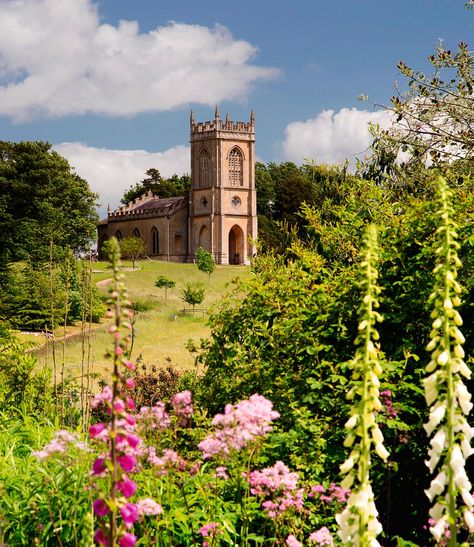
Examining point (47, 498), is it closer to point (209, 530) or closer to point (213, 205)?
point (209, 530)

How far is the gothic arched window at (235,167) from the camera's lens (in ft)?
274

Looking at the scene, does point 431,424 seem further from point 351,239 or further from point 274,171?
point 274,171

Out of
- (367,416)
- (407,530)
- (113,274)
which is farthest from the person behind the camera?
(407,530)

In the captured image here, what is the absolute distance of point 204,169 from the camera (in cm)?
8481

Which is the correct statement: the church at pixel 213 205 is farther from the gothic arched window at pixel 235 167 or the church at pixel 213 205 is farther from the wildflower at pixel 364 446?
the wildflower at pixel 364 446

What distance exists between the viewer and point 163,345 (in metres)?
27.6

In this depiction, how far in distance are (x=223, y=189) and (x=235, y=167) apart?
3370mm

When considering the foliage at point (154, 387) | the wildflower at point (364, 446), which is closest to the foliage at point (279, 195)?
the foliage at point (154, 387)

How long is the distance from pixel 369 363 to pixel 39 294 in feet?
81.6

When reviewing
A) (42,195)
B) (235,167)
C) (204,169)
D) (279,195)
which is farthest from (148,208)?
(42,195)

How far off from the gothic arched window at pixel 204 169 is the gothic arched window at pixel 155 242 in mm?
7999

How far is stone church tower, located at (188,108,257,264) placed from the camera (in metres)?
81.9

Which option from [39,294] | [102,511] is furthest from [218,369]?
[39,294]

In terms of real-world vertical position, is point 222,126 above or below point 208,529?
above
